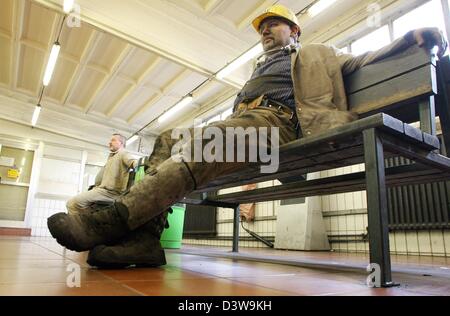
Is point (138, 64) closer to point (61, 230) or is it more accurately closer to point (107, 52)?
point (107, 52)

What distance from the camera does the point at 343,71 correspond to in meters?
1.65

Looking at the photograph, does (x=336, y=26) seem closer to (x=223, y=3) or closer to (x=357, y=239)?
(x=223, y=3)

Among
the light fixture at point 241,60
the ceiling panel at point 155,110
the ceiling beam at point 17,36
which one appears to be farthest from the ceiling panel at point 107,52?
the light fixture at point 241,60

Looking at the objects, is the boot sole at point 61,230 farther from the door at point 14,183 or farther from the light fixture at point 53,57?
the door at point 14,183

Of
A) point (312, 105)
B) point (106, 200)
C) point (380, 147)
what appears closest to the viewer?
point (380, 147)

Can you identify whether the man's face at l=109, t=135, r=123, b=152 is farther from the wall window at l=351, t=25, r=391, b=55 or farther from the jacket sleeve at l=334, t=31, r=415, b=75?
the wall window at l=351, t=25, r=391, b=55

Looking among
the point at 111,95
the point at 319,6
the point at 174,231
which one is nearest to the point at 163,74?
the point at 111,95

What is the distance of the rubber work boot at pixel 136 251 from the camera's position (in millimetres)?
1228

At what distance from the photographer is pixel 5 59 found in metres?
6.48

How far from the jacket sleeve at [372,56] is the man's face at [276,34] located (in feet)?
1.52

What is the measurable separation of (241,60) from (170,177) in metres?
3.96
